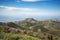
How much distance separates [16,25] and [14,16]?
329mm

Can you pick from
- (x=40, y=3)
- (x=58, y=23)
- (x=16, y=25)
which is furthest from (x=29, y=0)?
(x=58, y=23)

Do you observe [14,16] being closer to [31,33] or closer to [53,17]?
[31,33]

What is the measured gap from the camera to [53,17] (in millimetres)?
4320

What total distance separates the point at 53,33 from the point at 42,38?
410mm

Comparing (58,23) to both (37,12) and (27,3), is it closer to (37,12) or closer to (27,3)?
(37,12)

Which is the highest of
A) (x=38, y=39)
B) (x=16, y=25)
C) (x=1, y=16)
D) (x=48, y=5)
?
(x=48, y=5)

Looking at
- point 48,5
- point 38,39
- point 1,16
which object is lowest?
point 38,39

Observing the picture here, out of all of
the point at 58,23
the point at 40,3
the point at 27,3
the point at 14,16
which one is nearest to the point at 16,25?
the point at 14,16

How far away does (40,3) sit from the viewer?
4.30m

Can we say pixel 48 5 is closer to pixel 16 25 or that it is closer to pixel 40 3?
pixel 40 3

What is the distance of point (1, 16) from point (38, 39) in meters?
1.55

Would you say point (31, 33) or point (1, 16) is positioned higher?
point (1, 16)

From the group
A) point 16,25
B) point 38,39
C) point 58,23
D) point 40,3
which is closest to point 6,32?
point 16,25

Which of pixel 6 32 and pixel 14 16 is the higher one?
pixel 14 16
